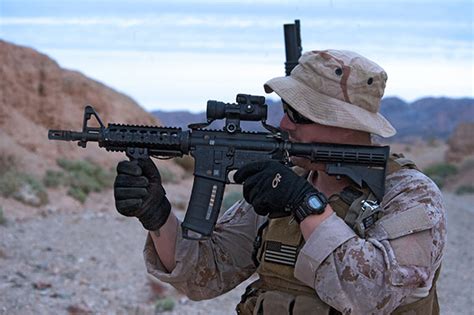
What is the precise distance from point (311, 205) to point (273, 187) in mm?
138

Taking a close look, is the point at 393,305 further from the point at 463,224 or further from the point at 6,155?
the point at 6,155

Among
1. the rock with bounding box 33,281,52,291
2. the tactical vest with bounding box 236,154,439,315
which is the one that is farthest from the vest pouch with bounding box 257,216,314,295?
the rock with bounding box 33,281,52,291

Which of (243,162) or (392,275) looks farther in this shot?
(243,162)

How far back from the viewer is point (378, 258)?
2.62 meters

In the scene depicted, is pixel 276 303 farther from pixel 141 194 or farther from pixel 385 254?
pixel 141 194

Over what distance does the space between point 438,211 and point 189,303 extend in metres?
5.20

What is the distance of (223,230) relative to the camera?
326 centimetres

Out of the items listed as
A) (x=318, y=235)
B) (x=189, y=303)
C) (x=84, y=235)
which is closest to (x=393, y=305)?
(x=318, y=235)

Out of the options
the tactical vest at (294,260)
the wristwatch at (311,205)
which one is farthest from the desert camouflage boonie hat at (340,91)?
the wristwatch at (311,205)

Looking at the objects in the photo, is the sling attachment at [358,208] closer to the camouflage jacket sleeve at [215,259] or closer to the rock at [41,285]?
the camouflage jacket sleeve at [215,259]

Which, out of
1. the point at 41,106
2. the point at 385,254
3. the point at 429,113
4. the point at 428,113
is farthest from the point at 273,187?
the point at 428,113

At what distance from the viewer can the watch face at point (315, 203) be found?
106 inches

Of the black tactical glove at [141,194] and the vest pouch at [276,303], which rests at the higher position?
the black tactical glove at [141,194]

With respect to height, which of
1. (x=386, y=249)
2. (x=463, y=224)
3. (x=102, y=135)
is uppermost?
(x=102, y=135)
